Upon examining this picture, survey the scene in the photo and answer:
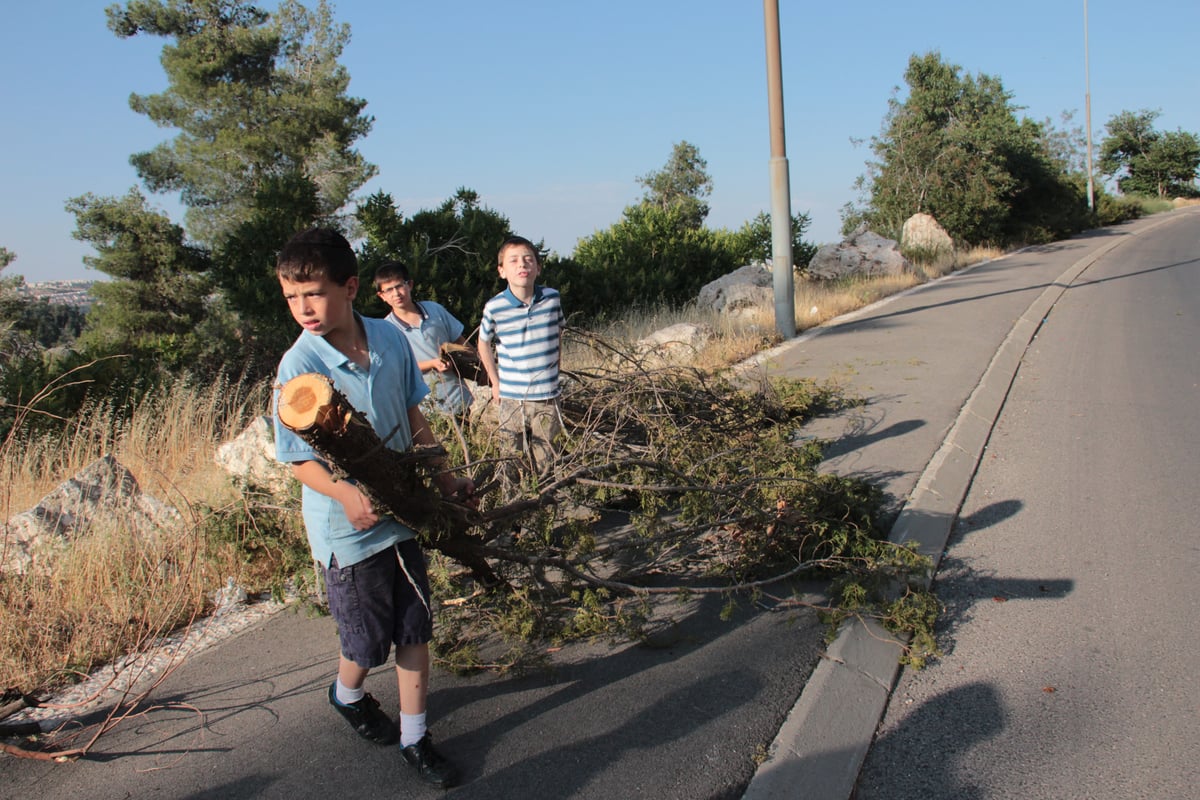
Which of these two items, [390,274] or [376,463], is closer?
[376,463]

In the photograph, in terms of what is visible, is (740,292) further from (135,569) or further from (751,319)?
(135,569)

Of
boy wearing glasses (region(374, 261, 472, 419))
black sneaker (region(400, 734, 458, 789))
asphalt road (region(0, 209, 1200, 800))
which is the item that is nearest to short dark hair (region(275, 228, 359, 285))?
black sneaker (region(400, 734, 458, 789))

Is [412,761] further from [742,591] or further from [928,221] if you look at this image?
[928,221]

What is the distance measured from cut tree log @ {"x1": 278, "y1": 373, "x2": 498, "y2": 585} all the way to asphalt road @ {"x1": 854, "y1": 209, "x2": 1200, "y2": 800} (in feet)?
5.24

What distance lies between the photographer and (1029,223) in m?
30.8

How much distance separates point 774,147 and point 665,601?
8.86 m

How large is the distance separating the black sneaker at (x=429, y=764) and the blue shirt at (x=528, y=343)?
7.60 feet

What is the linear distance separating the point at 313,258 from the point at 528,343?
2.23 meters

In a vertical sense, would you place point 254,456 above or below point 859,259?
below

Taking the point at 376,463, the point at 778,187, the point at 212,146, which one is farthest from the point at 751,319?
the point at 212,146

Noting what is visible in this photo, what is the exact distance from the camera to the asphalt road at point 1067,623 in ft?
9.02

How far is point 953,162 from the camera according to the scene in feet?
88.7

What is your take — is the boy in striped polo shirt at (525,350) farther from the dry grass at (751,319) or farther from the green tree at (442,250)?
the green tree at (442,250)

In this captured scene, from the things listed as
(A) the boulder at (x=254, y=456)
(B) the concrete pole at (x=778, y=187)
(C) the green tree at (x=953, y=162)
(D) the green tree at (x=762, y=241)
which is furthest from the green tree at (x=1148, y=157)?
(A) the boulder at (x=254, y=456)
